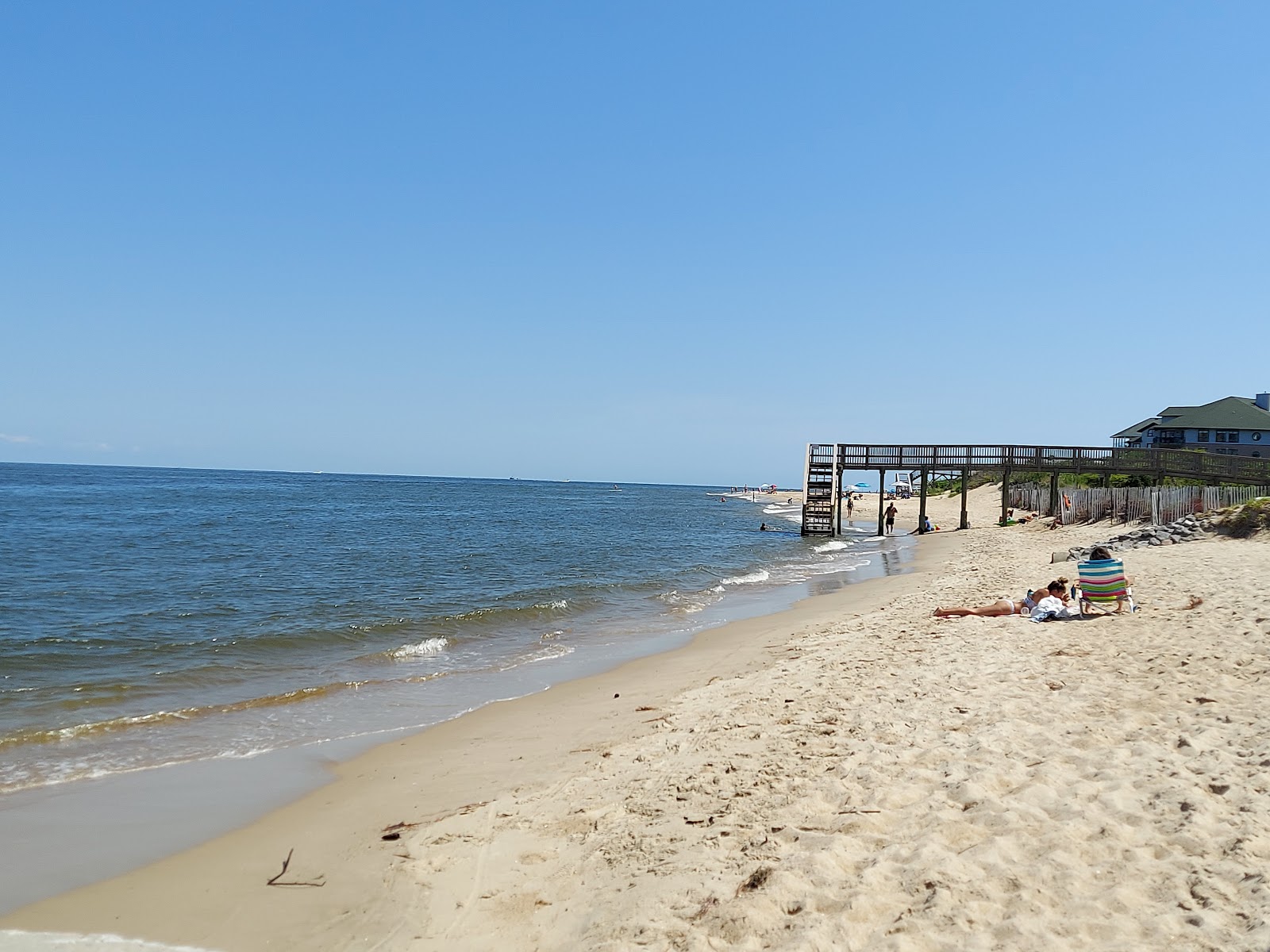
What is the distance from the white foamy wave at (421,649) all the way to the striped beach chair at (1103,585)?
10.1m

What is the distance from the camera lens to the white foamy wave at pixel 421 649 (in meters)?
12.7

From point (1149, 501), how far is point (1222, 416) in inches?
1233

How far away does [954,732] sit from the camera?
619 cm

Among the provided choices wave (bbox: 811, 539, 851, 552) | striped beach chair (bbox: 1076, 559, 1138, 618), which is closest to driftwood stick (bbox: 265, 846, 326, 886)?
striped beach chair (bbox: 1076, 559, 1138, 618)

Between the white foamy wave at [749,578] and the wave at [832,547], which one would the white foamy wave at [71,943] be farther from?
the wave at [832,547]

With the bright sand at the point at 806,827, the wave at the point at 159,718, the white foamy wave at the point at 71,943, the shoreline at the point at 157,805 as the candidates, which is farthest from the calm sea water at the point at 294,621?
the white foamy wave at the point at 71,943

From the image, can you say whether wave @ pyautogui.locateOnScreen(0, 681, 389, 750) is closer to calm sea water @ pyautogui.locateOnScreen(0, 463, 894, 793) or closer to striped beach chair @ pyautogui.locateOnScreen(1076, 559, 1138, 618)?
calm sea water @ pyautogui.locateOnScreen(0, 463, 894, 793)

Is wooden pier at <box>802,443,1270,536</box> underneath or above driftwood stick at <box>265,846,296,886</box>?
above

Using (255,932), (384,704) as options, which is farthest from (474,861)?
(384,704)

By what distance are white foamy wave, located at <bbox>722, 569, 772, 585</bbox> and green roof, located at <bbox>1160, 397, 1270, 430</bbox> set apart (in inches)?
1608

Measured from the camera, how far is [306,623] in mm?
14820

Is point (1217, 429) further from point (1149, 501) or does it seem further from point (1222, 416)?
point (1149, 501)

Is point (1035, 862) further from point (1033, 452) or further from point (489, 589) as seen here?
point (1033, 452)

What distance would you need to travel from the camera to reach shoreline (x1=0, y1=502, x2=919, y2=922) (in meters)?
5.47
